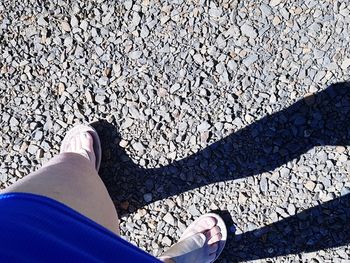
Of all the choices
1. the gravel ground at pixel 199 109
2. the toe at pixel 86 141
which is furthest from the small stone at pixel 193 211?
the toe at pixel 86 141

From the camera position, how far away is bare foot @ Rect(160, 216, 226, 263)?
2416 millimetres

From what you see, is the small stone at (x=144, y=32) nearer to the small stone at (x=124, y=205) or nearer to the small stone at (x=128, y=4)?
the small stone at (x=128, y=4)

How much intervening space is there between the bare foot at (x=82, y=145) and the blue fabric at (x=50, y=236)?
2.79 ft

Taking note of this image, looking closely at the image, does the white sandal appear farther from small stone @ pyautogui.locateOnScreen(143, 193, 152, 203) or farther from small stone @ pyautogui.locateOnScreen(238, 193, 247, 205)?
small stone @ pyautogui.locateOnScreen(238, 193, 247, 205)

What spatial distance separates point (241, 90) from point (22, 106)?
106cm

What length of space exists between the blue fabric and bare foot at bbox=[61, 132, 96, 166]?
0.85 m

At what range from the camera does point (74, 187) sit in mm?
1909

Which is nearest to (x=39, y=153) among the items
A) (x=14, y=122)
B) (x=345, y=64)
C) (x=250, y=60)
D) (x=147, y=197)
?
(x=14, y=122)

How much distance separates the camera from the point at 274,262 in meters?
2.44

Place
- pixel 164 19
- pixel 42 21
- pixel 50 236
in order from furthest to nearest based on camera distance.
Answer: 1. pixel 42 21
2. pixel 164 19
3. pixel 50 236

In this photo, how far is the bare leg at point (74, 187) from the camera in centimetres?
177

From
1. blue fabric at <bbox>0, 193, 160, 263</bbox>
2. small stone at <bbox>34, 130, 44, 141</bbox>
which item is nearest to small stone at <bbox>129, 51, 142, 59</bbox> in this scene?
small stone at <bbox>34, 130, 44, 141</bbox>

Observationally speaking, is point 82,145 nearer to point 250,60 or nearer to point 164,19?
point 164,19

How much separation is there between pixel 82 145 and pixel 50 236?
3.54 feet
